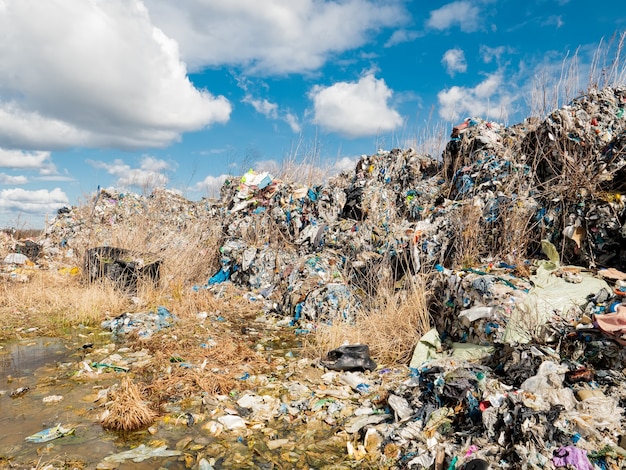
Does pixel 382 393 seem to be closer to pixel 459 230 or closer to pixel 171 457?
pixel 171 457

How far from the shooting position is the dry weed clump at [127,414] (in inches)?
102

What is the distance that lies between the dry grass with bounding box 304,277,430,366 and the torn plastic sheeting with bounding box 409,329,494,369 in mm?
146

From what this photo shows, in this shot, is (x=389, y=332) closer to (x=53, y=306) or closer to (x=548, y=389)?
(x=548, y=389)

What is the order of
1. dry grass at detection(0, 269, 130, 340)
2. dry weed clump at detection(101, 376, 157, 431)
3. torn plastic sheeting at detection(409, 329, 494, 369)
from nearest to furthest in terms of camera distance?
dry weed clump at detection(101, 376, 157, 431) → torn plastic sheeting at detection(409, 329, 494, 369) → dry grass at detection(0, 269, 130, 340)

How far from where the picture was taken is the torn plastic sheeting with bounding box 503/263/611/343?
9.96ft

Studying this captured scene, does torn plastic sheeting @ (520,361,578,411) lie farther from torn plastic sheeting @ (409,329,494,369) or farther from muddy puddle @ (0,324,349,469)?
muddy puddle @ (0,324,349,469)

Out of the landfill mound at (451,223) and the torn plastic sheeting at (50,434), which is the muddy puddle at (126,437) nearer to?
the torn plastic sheeting at (50,434)

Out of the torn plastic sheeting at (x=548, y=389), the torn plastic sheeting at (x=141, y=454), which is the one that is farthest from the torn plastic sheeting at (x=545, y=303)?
the torn plastic sheeting at (x=141, y=454)

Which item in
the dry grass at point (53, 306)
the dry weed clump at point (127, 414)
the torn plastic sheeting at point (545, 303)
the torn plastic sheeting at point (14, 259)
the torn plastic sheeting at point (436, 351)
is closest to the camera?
the dry weed clump at point (127, 414)

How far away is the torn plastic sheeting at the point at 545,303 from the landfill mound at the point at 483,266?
14 mm

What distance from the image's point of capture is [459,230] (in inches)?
183

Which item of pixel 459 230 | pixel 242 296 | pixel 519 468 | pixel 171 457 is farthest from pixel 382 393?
pixel 242 296

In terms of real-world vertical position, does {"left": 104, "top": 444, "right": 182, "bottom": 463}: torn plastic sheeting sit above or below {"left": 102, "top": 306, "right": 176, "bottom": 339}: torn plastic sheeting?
below

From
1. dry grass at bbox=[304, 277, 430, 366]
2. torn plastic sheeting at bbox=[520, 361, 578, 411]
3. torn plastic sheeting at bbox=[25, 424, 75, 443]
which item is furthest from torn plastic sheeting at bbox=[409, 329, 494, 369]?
torn plastic sheeting at bbox=[25, 424, 75, 443]
